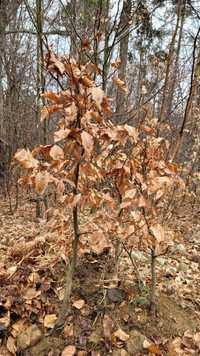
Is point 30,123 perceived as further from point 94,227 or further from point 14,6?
point 94,227

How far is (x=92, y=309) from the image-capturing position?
2.55 m

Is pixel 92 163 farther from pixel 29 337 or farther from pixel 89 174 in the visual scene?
pixel 29 337

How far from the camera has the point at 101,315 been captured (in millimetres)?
2502

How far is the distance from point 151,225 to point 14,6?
5579mm

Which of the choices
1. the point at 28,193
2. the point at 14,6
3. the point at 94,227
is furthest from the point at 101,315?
the point at 14,6

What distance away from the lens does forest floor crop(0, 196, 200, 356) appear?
231cm

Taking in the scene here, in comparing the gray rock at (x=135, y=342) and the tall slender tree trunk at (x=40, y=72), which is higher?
the tall slender tree trunk at (x=40, y=72)

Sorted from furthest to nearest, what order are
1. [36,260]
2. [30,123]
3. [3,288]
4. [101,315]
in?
[30,123] < [36,260] < [3,288] < [101,315]

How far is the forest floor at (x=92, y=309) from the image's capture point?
90.8 inches

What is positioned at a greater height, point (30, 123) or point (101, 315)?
point (30, 123)

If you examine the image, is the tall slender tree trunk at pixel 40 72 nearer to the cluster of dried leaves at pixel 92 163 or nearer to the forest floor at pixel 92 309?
the cluster of dried leaves at pixel 92 163

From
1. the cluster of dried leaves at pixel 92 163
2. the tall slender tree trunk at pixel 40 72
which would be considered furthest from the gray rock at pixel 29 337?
the tall slender tree trunk at pixel 40 72

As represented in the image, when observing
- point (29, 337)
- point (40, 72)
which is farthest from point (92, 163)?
point (40, 72)

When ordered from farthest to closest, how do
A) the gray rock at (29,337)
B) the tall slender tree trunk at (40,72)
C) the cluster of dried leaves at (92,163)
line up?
the tall slender tree trunk at (40,72), the gray rock at (29,337), the cluster of dried leaves at (92,163)
